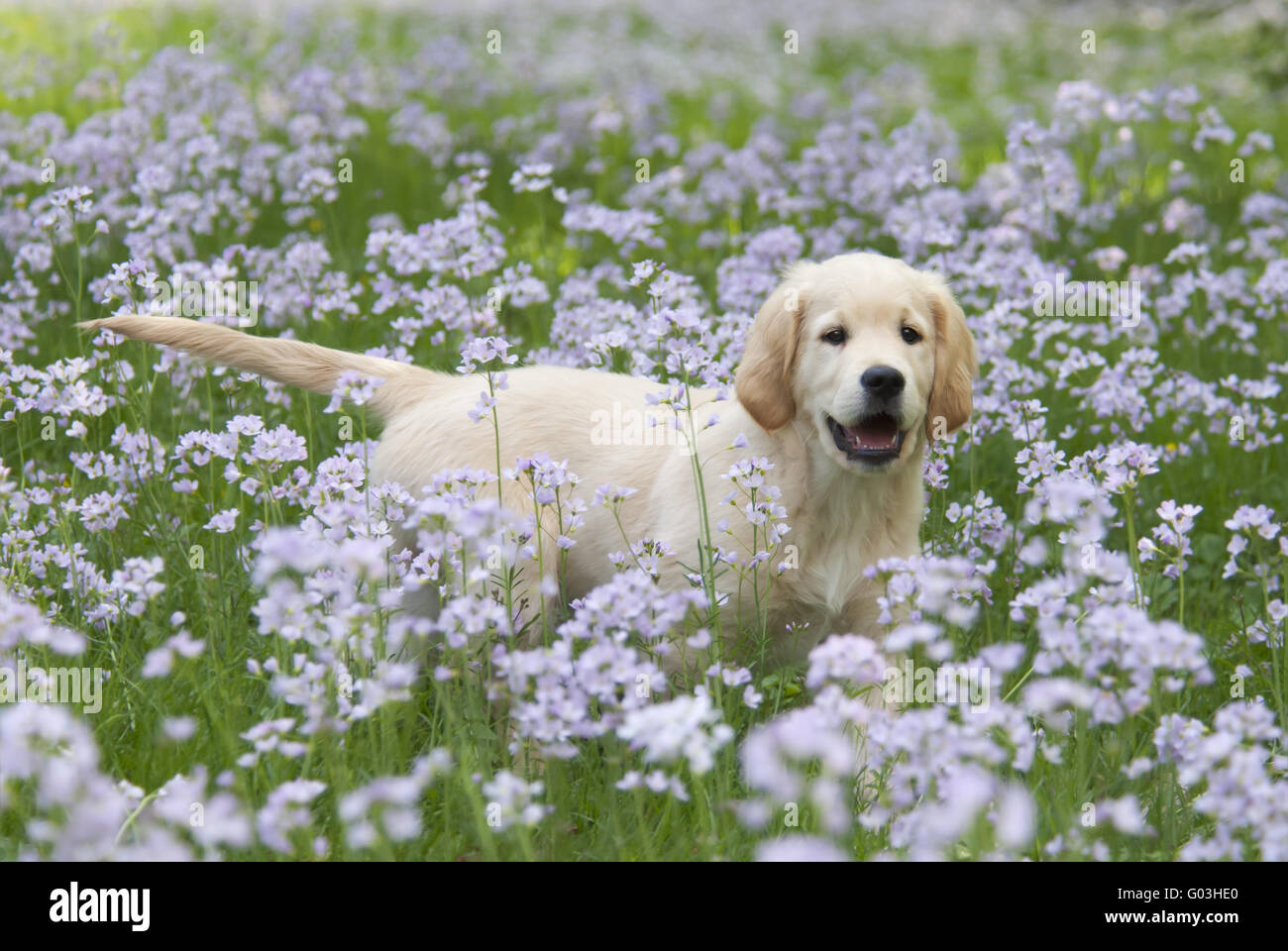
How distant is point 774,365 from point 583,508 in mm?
760

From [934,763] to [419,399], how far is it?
2548mm

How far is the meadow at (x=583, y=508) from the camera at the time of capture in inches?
85.6

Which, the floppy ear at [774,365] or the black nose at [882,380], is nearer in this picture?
the black nose at [882,380]

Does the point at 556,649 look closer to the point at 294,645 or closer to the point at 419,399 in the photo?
the point at 294,645

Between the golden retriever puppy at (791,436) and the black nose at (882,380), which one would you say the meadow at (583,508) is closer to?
the golden retriever puppy at (791,436)

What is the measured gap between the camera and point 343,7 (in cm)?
1841

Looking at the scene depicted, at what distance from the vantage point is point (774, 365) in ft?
12.2
